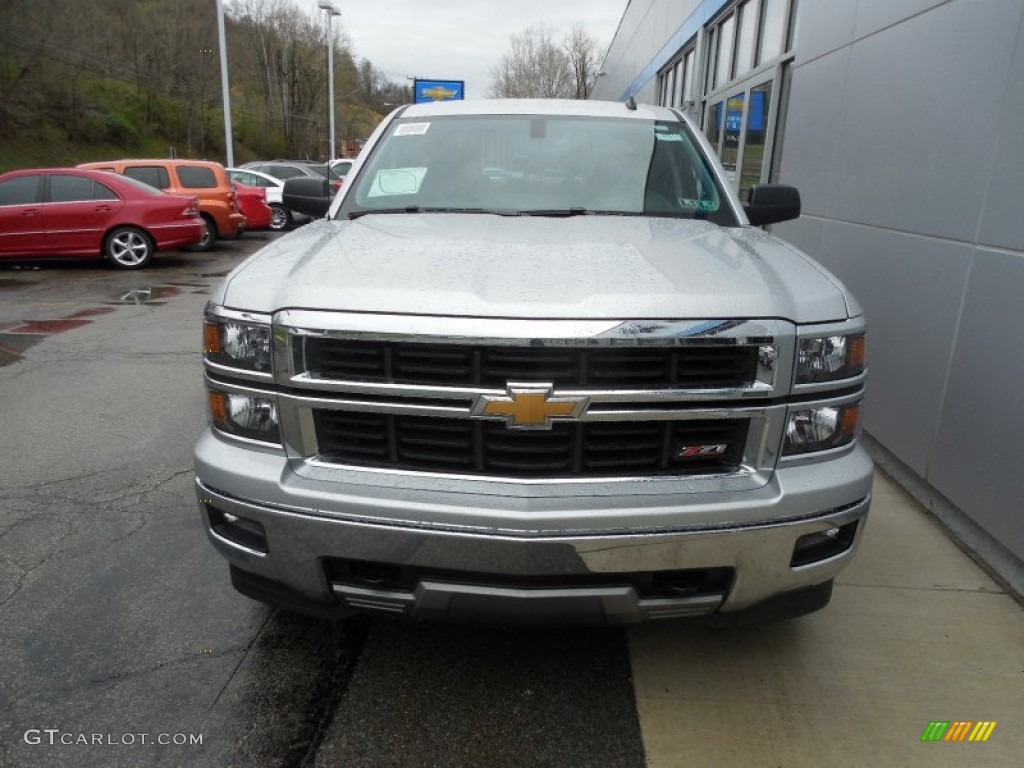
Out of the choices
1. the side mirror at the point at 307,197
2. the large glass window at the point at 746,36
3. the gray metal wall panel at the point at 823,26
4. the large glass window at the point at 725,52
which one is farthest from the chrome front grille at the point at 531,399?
the large glass window at the point at 725,52

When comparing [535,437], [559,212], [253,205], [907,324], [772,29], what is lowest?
[253,205]

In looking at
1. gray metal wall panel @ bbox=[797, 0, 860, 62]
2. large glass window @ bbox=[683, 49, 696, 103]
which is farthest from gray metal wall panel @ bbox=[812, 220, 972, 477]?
large glass window @ bbox=[683, 49, 696, 103]

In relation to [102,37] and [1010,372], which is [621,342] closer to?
[1010,372]

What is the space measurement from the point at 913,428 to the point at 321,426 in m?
3.41

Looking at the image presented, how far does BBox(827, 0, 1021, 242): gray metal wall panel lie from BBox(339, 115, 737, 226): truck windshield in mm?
1339

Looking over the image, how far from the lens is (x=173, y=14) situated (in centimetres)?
4344

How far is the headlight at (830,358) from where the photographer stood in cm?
207

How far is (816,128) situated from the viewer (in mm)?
5891

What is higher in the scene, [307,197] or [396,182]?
[396,182]

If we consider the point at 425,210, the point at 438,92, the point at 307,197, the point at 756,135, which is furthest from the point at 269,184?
the point at 425,210

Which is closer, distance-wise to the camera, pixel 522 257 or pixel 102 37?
pixel 522 257

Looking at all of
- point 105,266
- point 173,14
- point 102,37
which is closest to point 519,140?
point 105,266

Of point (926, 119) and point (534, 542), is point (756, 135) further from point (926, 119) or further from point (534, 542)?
point (534, 542)

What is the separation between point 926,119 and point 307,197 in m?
3.37
